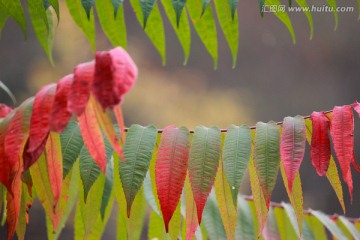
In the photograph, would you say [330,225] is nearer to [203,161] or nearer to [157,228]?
[157,228]

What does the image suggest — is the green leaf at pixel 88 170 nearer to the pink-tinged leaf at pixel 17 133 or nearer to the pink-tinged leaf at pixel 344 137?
the pink-tinged leaf at pixel 17 133

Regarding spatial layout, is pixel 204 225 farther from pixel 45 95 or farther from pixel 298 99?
pixel 298 99

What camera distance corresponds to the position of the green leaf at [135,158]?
835mm

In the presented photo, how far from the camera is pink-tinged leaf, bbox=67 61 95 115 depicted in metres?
0.59

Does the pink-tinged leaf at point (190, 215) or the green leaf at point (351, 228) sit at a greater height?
the pink-tinged leaf at point (190, 215)

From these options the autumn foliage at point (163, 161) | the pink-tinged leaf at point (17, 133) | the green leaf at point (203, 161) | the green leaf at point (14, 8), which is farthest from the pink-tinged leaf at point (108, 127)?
the green leaf at point (14, 8)

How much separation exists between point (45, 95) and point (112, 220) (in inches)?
149

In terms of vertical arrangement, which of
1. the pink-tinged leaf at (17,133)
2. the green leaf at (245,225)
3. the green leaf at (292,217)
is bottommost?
the green leaf at (292,217)

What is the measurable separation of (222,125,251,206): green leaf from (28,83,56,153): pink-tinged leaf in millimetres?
298

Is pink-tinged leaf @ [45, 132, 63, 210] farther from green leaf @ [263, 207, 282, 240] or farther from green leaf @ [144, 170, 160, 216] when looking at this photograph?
green leaf @ [263, 207, 282, 240]

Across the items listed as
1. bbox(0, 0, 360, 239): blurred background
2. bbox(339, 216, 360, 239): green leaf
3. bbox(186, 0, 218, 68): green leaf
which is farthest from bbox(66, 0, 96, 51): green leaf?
bbox(0, 0, 360, 239): blurred background

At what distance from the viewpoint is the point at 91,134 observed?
0.66 metres

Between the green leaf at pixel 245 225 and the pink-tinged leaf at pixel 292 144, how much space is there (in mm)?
405

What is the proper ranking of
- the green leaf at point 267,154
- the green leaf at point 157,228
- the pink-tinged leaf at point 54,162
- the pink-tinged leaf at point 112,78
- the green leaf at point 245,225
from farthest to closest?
the green leaf at point 245,225 < the green leaf at point 157,228 < the green leaf at point 267,154 < the pink-tinged leaf at point 54,162 < the pink-tinged leaf at point 112,78
